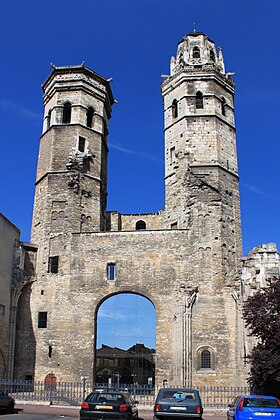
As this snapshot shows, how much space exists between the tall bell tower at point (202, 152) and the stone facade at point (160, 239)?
7 cm

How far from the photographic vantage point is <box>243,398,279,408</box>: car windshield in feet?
39.0

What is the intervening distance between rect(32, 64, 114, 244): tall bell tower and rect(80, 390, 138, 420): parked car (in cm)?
1727

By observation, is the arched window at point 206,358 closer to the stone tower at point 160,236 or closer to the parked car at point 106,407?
the stone tower at point 160,236

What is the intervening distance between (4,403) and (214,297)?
518 inches

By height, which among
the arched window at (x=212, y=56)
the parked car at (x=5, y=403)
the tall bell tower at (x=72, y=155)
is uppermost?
the arched window at (x=212, y=56)

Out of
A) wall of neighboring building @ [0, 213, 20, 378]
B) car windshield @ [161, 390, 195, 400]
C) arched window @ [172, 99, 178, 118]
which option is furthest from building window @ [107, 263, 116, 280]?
car windshield @ [161, 390, 195, 400]

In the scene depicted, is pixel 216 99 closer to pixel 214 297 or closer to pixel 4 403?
pixel 214 297

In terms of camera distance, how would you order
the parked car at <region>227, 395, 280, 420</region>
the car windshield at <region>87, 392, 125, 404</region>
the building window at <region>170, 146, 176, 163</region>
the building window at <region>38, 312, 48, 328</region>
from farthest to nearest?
1. the building window at <region>170, 146, 176, 163</region>
2. the building window at <region>38, 312, 48, 328</region>
3. the car windshield at <region>87, 392, 125, 404</region>
4. the parked car at <region>227, 395, 280, 420</region>

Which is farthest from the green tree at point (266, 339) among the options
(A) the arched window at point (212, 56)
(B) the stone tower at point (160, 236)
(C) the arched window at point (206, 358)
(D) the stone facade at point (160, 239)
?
(A) the arched window at point (212, 56)

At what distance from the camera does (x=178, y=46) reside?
115 ft

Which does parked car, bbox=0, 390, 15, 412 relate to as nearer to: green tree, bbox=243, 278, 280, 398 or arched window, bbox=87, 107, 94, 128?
green tree, bbox=243, 278, 280, 398

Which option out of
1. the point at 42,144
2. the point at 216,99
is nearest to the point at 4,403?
the point at 42,144

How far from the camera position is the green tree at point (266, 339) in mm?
18764

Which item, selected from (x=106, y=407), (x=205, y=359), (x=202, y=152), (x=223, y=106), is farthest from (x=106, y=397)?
(x=223, y=106)
